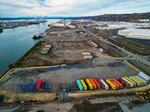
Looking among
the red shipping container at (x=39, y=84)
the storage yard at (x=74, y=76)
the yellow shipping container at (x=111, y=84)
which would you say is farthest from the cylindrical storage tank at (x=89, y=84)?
the red shipping container at (x=39, y=84)

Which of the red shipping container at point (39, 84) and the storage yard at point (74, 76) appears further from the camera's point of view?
the red shipping container at point (39, 84)

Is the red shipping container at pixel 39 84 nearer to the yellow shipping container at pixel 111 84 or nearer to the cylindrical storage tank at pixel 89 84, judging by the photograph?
the cylindrical storage tank at pixel 89 84

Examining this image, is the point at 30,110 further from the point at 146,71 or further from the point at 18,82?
the point at 146,71

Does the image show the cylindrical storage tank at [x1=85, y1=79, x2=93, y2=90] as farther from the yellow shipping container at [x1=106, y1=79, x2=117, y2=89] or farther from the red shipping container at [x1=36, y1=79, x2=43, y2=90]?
the red shipping container at [x1=36, y1=79, x2=43, y2=90]

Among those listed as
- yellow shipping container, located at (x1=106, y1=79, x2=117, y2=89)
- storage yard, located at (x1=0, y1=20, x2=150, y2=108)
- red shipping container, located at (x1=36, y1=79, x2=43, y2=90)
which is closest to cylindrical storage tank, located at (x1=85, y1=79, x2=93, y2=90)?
storage yard, located at (x1=0, y1=20, x2=150, y2=108)

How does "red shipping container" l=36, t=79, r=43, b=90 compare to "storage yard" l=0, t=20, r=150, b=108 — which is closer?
"storage yard" l=0, t=20, r=150, b=108

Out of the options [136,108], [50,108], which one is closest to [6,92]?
[50,108]

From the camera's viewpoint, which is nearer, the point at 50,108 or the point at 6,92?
the point at 50,108

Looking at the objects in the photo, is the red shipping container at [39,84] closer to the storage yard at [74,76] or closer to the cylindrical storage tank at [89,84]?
the storage yard at [74,76]

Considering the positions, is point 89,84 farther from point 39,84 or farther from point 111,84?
point 39,84

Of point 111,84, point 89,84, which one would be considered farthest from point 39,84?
point 111,84

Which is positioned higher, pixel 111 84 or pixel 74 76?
pixel 111 84
